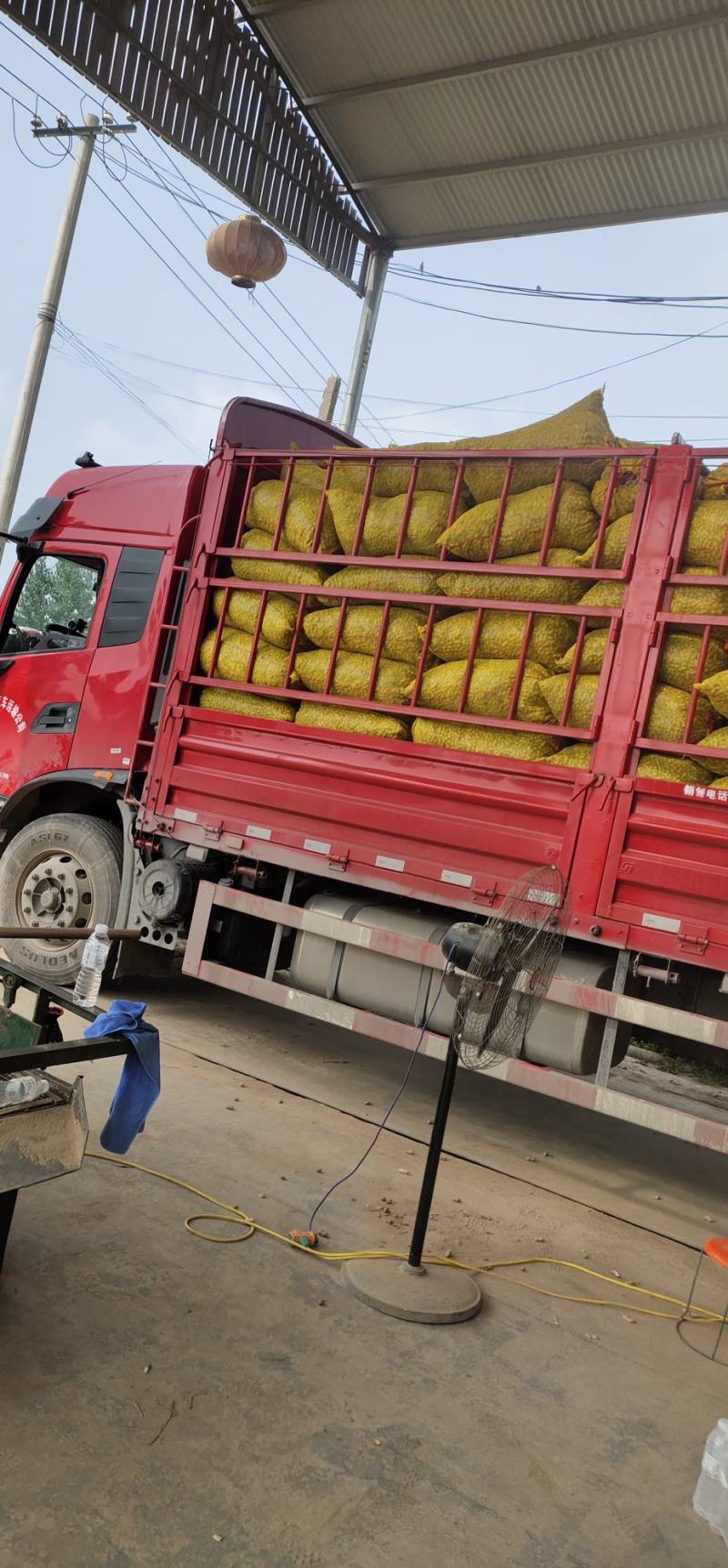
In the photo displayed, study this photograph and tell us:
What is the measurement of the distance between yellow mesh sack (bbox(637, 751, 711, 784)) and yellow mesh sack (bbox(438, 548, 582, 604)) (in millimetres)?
724

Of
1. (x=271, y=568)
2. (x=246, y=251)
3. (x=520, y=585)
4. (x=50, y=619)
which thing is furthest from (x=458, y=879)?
(x=246, y=251)

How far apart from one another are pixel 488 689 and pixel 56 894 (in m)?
2.82

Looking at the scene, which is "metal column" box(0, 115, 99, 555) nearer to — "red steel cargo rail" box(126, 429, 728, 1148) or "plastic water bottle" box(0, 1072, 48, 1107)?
"red steel cargo rail" box(126, 429, 728, 1148)

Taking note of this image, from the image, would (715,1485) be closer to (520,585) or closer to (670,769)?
(670,769)

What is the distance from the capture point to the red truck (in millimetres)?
3838

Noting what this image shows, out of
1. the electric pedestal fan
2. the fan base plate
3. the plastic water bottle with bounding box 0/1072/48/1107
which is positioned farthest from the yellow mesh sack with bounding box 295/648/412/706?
the plastic water bottle with bounding box 0/1072/48/1107

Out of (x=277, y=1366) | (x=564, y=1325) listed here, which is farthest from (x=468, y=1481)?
(x=564, y=1325)

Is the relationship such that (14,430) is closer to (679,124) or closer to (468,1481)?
(679,124)

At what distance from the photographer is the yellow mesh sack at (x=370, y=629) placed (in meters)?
4.47

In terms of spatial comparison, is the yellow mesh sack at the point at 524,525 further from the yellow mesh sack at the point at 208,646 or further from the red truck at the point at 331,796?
the yellow mesh sack at the point at 208,646

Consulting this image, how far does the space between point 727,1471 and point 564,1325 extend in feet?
2.71

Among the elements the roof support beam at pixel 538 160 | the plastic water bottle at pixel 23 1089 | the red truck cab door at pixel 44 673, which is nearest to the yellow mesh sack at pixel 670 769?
the plastic water bottle at pixel 23 1089

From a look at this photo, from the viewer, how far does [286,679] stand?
4.81 m

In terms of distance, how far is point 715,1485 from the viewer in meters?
2.21
